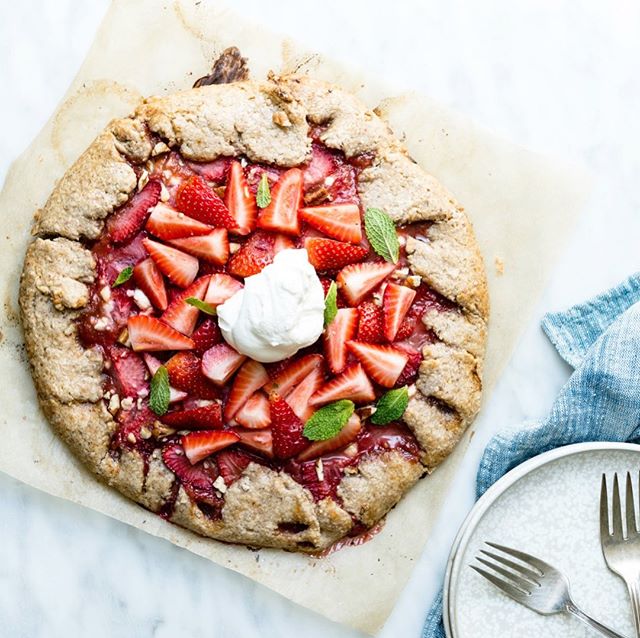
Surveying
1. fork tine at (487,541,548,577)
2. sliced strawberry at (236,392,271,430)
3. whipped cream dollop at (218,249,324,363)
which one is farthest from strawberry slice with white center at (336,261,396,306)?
fork tine at (487,541,548,577)

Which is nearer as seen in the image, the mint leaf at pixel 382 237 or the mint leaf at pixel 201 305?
the mint leaf at pixel 201 305

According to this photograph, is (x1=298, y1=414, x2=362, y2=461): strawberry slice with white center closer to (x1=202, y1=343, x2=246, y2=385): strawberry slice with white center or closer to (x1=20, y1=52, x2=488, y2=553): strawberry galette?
(x1=20, y1=52, x2=488, y2=553): strawberry galette

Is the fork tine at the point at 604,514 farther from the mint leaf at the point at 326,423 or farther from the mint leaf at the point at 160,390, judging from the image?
the mint leaf at the point at 160,390

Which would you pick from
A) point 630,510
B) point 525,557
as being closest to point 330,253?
point 525,557

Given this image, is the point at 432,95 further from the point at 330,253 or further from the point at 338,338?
the point at 338,338

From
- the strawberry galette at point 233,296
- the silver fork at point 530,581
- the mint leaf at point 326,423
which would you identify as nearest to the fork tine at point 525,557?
the silver fork at point 530,581

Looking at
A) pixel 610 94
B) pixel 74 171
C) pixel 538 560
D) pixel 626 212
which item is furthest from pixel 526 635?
pixel 74 171
